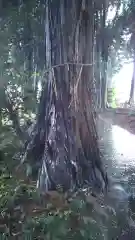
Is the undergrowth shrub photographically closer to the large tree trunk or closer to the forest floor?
the large tree trunk

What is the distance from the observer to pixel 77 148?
1.90 meters

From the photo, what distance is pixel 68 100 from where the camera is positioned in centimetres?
190

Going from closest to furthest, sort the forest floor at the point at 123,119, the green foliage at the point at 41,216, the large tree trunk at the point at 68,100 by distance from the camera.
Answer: the green foliage at the point at 41,216
the large tree trunk at the point at 68,100
the forest floor at the point at 123,119

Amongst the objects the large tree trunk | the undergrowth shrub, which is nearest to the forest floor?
the large tree trunk

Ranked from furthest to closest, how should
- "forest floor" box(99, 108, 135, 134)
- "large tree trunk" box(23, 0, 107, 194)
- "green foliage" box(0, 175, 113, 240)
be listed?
"forest floor" box(99, 108, 135, 134) < "large tree trunk" box(23, 0, 107, 194) < "green foliage" box(0, 175, 113, 240)

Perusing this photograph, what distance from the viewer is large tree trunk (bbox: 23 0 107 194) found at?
1864 millimetres

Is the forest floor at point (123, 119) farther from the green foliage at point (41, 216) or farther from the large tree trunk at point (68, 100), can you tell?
the green foliage at point (41, 216)

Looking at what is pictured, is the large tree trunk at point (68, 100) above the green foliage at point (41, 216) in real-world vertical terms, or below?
above

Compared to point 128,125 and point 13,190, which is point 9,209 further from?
point 128,125

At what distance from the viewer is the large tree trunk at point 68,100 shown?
6.12ft

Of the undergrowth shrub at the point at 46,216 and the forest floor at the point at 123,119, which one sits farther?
the forest floor at the point at 123,119

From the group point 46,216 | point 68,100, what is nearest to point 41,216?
point 46,216

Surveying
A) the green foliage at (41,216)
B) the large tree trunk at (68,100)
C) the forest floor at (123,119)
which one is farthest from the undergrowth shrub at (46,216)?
the forest floor at (123,119)

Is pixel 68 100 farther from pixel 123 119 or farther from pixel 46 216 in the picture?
pixel 123 119
